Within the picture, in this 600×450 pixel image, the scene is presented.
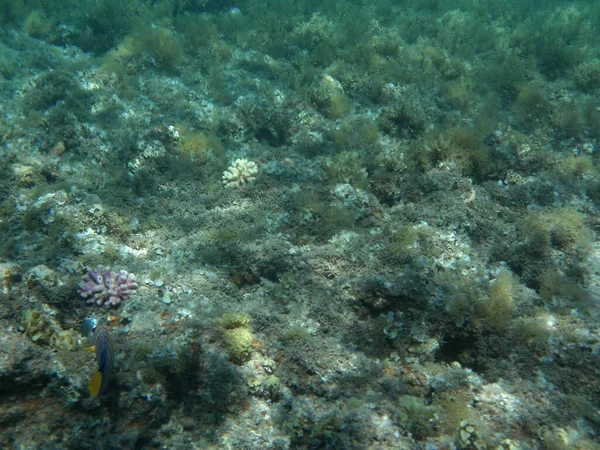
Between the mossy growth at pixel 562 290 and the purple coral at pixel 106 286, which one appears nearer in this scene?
the purple coral at pixel 106 286

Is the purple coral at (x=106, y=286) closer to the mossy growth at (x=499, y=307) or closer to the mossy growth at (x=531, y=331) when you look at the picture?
the mossy growth at (x=499, y=307)

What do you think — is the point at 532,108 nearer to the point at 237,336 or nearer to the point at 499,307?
the point at 499,307

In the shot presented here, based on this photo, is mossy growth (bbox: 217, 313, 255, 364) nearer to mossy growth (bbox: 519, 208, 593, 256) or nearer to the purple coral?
the purple coral

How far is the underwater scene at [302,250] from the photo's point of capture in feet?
11.3

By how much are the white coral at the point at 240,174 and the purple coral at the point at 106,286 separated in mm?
2600

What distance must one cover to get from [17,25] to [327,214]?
1455 centimetres

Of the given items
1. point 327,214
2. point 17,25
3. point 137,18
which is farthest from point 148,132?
point 17,25

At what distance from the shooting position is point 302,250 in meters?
4.96

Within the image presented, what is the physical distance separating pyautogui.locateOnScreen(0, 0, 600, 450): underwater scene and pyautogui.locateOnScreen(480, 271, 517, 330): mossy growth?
0.03 meters

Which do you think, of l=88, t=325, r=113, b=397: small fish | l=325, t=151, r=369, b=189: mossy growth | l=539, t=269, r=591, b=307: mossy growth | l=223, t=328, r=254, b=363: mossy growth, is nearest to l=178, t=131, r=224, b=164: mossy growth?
l=325, t=151, r=369, b=189: mossy growth

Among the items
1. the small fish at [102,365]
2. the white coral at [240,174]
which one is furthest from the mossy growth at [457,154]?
the small fish at [102,365]

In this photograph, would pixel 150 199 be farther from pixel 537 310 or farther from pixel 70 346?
pixel 537 310

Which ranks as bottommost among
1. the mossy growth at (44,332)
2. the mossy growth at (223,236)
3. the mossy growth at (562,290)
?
the mossy growth at (44,332)

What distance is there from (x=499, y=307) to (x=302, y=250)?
8.63 ft
